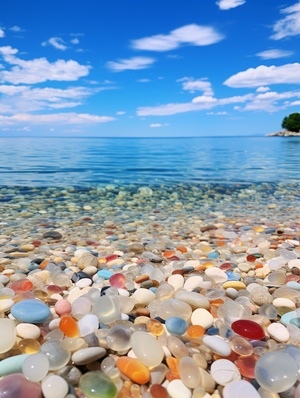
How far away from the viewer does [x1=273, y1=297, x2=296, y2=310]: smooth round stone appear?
7.84ft

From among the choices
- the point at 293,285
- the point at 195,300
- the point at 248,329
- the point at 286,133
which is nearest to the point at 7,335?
the point at 195,300

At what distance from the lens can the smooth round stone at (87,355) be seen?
175 cm

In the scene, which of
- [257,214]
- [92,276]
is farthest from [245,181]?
[92,276]

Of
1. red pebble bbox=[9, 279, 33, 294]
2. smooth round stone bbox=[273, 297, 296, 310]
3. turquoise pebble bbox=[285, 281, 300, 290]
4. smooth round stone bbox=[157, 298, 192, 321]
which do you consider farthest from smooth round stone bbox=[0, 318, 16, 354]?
turquoise pebble bbox=[285, 281, 300, 290]

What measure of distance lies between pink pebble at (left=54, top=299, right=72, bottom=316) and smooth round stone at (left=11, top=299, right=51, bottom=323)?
146mm

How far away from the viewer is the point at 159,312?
224 cm

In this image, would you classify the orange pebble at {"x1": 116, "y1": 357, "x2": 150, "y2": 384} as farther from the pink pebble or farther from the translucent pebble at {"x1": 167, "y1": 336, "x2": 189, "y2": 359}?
the pink pebble

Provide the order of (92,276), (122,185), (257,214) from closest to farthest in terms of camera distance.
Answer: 1. (92,276)
2. (257,214)
3. (122,185)

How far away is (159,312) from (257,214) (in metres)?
4.28

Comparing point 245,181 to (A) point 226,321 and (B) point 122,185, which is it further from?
(A) point 226,321

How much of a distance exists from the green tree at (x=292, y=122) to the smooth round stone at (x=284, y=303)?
365 ft

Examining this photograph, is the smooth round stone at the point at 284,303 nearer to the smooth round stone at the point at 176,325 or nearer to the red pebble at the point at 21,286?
the smooth round stone at the point at 176,325

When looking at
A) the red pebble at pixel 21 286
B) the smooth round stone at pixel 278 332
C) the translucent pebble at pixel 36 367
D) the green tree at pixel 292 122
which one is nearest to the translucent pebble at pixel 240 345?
the smooth round stone at pixel 278 332

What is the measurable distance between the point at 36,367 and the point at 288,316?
1576mm
